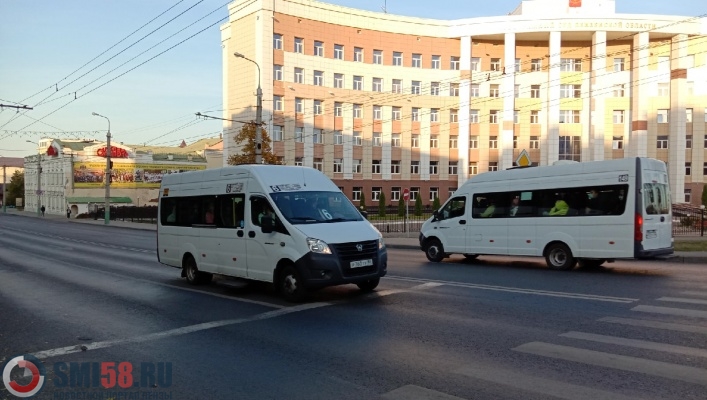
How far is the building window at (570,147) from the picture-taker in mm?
58938

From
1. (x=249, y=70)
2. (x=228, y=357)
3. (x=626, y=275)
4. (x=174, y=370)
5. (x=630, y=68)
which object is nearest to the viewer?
(x=174, y=370)

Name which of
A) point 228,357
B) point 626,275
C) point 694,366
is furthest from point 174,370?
point 626,275

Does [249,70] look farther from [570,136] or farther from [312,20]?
[570,136]

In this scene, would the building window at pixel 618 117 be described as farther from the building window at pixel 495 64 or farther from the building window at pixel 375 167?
the building window at pixel 375 167

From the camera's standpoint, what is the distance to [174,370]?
21.0 feet

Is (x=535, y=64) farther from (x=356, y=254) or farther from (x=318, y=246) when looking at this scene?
(x=318, y=246)

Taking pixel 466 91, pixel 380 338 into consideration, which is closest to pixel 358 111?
pixel 466 91

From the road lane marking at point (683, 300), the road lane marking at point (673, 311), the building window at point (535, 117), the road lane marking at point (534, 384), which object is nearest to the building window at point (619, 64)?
the building window at point (535, 117)

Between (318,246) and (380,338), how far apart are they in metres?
2.81

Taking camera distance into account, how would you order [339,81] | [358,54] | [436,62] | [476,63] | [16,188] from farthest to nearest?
[16,188], [476,63], [436,62], [358,54], [339,81]

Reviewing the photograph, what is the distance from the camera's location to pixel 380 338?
7.52 m

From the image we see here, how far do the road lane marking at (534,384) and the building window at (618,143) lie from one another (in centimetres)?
5812

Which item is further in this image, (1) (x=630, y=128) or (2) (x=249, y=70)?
(1) (x=630, y=128)

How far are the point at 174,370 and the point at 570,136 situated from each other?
192 ft
